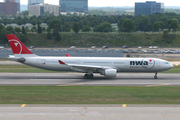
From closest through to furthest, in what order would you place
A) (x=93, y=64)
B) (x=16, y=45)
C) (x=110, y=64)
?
(x=110, y=64)
(x=93, y=64)
(x=16, y=45)

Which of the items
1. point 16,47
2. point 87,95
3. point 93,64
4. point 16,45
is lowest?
point 87,95

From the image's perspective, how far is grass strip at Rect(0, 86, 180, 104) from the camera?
24016 mm

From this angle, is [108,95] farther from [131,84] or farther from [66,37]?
[66,37]

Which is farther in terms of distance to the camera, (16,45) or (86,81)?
(16,45)

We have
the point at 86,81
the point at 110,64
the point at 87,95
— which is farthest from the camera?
the point at 110,64

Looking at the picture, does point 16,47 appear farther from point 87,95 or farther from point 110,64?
point 87,95

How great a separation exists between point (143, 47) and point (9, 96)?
93920 millimetres
